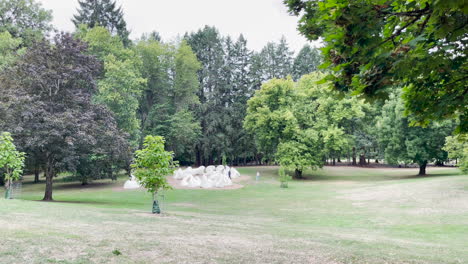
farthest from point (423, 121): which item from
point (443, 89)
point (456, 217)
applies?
point (456, 217)

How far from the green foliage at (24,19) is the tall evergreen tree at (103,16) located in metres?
5.38

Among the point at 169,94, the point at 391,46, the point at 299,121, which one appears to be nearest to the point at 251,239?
the point at 391,46

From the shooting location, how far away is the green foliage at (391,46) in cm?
396

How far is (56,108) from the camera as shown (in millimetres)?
23828

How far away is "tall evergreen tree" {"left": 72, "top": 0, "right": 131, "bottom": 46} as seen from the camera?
49.9 metres

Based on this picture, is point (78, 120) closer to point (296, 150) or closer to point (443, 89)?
point (443, 89)

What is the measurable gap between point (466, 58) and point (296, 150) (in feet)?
123

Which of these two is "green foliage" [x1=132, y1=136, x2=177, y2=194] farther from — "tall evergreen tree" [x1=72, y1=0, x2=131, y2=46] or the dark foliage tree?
"tall evergreen tree" [x1=72, y1=0, x2=131, y2=46]

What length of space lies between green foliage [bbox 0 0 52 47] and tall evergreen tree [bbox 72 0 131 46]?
17.6ft

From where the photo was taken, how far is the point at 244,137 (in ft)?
192

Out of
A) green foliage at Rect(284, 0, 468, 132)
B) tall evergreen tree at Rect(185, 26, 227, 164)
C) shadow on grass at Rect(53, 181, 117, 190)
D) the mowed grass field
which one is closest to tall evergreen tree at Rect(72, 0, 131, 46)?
tall evergreen tree at Rect(185, 26, 227, 164)

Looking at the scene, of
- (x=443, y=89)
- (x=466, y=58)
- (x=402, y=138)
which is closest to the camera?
(x=466, y=58)

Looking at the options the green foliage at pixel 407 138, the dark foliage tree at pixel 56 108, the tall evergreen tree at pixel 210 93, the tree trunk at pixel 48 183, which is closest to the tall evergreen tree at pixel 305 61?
the tall evergreen tree at pixel 210 93

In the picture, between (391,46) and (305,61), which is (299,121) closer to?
(305,61)
